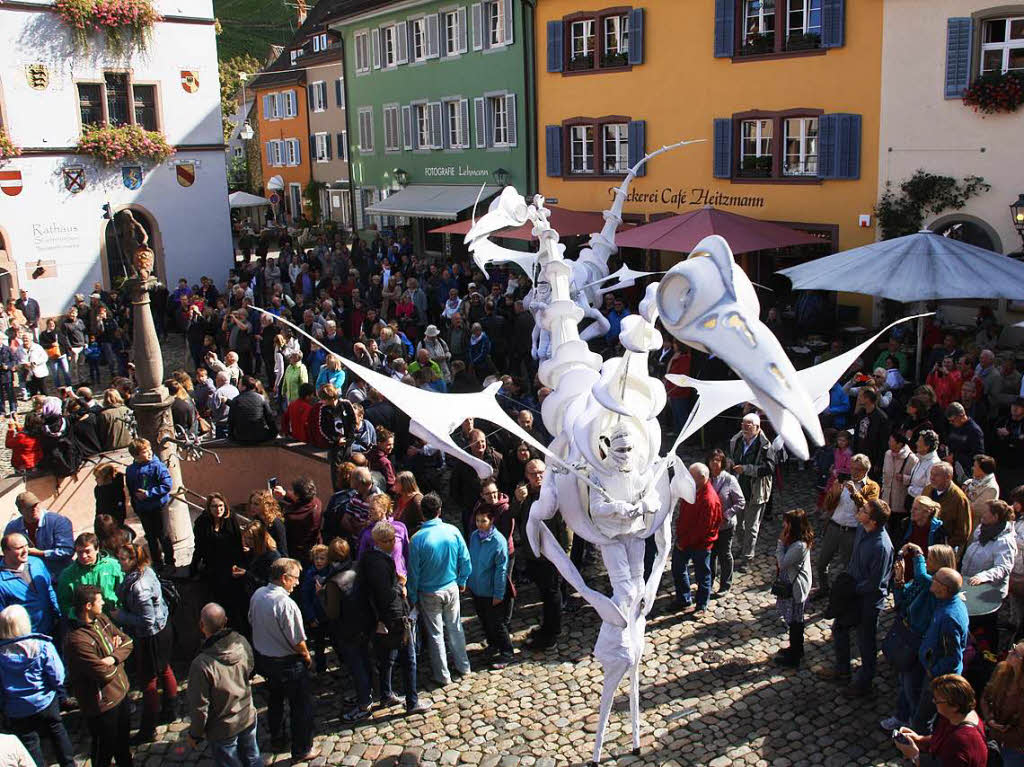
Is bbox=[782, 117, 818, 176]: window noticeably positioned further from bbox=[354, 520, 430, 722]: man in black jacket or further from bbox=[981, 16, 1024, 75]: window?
bbox=[354, 520, 430, 722]: man in black jacket

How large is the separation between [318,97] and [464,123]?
655 inches

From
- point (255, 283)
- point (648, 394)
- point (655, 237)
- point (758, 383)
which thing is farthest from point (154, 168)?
point (758, 383)

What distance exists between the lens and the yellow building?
18250 mm

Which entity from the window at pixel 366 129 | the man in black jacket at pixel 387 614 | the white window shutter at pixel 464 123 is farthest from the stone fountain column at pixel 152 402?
the window at pixel 366 129

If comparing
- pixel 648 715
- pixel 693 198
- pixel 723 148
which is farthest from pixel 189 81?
pixel 648 715

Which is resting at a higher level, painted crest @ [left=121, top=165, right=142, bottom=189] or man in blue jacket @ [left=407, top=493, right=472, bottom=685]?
painted crest @ [left=121, top=165, right=142, bottom=189]

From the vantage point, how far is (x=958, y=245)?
42.1 feet

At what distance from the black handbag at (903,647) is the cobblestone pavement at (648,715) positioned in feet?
2.14

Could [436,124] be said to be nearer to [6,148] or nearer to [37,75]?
[37,75]

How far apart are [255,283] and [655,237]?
10.3 m

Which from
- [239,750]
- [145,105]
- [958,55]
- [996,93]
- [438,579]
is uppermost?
[145,105]

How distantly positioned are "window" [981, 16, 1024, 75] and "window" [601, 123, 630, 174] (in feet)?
28.0

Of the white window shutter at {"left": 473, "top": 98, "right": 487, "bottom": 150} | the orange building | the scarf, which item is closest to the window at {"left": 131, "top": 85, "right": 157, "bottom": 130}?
the white window shutter at {"left": 473, "top": 98, "right": 487, "bottom": 150}

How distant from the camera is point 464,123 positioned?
95.5ft
